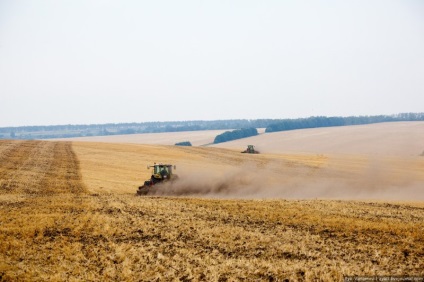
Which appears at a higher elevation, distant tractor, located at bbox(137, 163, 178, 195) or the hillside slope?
distant tractor, located at bbox(137, 163, 178, 195)

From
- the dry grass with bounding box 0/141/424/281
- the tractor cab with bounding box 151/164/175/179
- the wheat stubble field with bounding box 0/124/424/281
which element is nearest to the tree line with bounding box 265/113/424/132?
the wheat stubble field with bounding box 0/124/424/281

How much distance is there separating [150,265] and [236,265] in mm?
2766

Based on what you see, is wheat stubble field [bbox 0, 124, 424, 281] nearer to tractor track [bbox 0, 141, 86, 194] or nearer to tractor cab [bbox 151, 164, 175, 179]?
tractor track [bbox 0, 141, 86, 194]

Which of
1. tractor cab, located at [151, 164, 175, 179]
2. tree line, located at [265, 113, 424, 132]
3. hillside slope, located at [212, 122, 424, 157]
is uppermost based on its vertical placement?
tree line, located at [265, 113, 424, 132]

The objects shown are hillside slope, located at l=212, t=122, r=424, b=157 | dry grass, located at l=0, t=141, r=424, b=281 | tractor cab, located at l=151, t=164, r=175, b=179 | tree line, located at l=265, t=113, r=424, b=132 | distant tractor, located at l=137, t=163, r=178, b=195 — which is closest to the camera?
dry grass, located at l=0, t=141, r=424, b=281

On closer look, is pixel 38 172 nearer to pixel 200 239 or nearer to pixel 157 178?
pixel 157 178

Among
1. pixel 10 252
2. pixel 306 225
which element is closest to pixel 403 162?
pixel 306 225

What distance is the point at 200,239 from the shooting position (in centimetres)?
1580

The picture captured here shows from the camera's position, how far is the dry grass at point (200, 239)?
12.1m

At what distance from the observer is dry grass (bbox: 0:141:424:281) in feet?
39.7

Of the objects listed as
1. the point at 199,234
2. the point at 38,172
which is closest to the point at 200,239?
the point at 199,234

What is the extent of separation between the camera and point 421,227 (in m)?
17.4

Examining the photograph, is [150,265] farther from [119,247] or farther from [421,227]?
[421,227]

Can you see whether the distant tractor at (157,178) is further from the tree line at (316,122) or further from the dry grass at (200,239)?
the tree line at (316,122)
